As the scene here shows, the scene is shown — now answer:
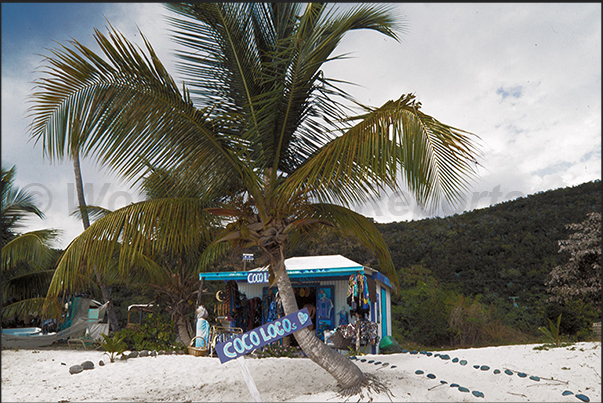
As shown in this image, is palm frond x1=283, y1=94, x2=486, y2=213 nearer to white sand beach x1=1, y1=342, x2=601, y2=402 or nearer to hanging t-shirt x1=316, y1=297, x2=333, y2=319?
white sand beach x1=1, y1=342, x2=601, y2=402

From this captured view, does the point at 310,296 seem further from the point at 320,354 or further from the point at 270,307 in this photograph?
the point at 320,354

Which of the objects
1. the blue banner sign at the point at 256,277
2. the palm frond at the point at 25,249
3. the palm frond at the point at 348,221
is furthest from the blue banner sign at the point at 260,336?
the palm frond at the point at 25,249

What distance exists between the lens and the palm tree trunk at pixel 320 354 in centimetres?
612

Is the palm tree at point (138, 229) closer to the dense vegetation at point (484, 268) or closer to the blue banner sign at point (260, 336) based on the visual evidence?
the blue banner sign at point (260, 336)

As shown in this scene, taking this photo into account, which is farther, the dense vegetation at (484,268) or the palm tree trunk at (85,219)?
the dense vegetation at (484,268)

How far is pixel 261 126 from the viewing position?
603 centimetres

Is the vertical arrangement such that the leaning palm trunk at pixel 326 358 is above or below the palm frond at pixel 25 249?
below

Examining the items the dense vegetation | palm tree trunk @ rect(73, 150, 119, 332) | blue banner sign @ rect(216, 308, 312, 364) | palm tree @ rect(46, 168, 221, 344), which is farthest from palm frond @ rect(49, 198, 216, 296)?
palm tree trunk @ rect(73, 150, 119, 332)

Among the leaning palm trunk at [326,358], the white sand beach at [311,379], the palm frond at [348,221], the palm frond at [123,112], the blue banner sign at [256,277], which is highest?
the palm frond at [123,112]

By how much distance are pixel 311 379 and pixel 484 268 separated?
19.7 meters

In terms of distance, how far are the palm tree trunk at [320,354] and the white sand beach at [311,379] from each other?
29 centimetres

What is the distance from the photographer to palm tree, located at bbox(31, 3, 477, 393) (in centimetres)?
509

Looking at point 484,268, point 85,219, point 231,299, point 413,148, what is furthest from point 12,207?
point 484,268

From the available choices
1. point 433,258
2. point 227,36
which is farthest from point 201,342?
point 433,258
